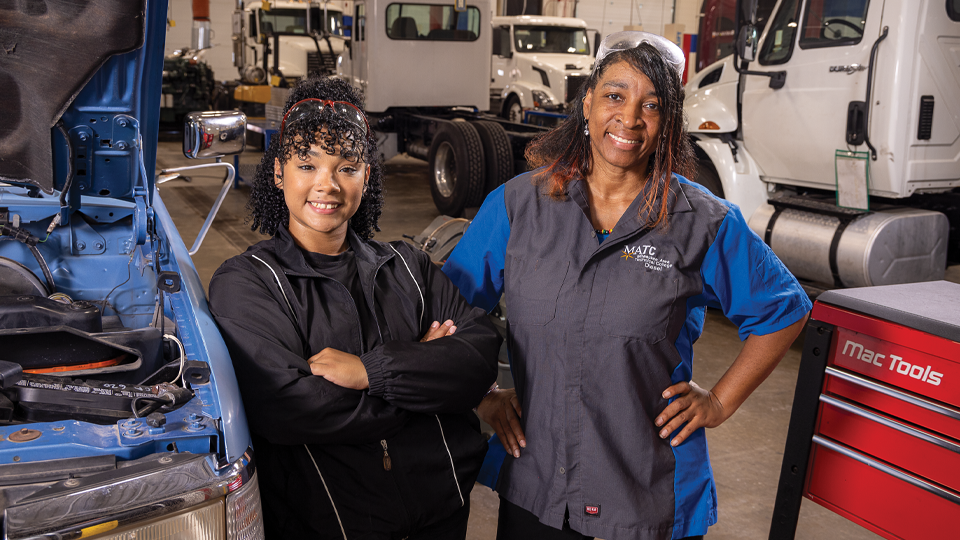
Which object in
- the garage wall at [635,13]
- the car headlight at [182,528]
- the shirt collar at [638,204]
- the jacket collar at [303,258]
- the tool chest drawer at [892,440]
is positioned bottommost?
the tool chest drawer at [892,440]

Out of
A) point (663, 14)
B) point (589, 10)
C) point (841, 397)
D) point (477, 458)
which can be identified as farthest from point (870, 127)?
point (663, 14)

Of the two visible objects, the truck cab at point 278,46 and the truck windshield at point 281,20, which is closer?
the truck cab at point 278,46

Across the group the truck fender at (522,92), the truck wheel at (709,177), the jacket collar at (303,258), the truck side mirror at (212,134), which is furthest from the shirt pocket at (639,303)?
the truck fender at (522,92)

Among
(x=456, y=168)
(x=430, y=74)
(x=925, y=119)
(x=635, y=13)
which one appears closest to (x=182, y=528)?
(x=925, y=119)

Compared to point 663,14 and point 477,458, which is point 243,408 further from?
point 663,14

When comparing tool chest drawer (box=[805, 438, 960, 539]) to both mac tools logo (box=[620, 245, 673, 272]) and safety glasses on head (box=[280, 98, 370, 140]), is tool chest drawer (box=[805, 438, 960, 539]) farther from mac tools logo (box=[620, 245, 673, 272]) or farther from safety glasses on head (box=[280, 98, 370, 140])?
safety glasses on head (box=[280, 98, 370, 140])

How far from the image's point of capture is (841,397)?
7.11 feet

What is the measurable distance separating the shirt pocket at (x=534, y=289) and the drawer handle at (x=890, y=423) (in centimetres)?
105

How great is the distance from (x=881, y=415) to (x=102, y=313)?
2.10 m

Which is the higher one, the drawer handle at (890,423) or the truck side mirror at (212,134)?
the truck side mirror at (212,134)

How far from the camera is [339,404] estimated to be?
4.41ft

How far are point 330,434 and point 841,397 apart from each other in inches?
60.0

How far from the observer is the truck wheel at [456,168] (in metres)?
7.75

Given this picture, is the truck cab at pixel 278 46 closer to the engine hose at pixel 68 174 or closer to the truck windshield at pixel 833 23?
the truck windshield at pixel 833 23
